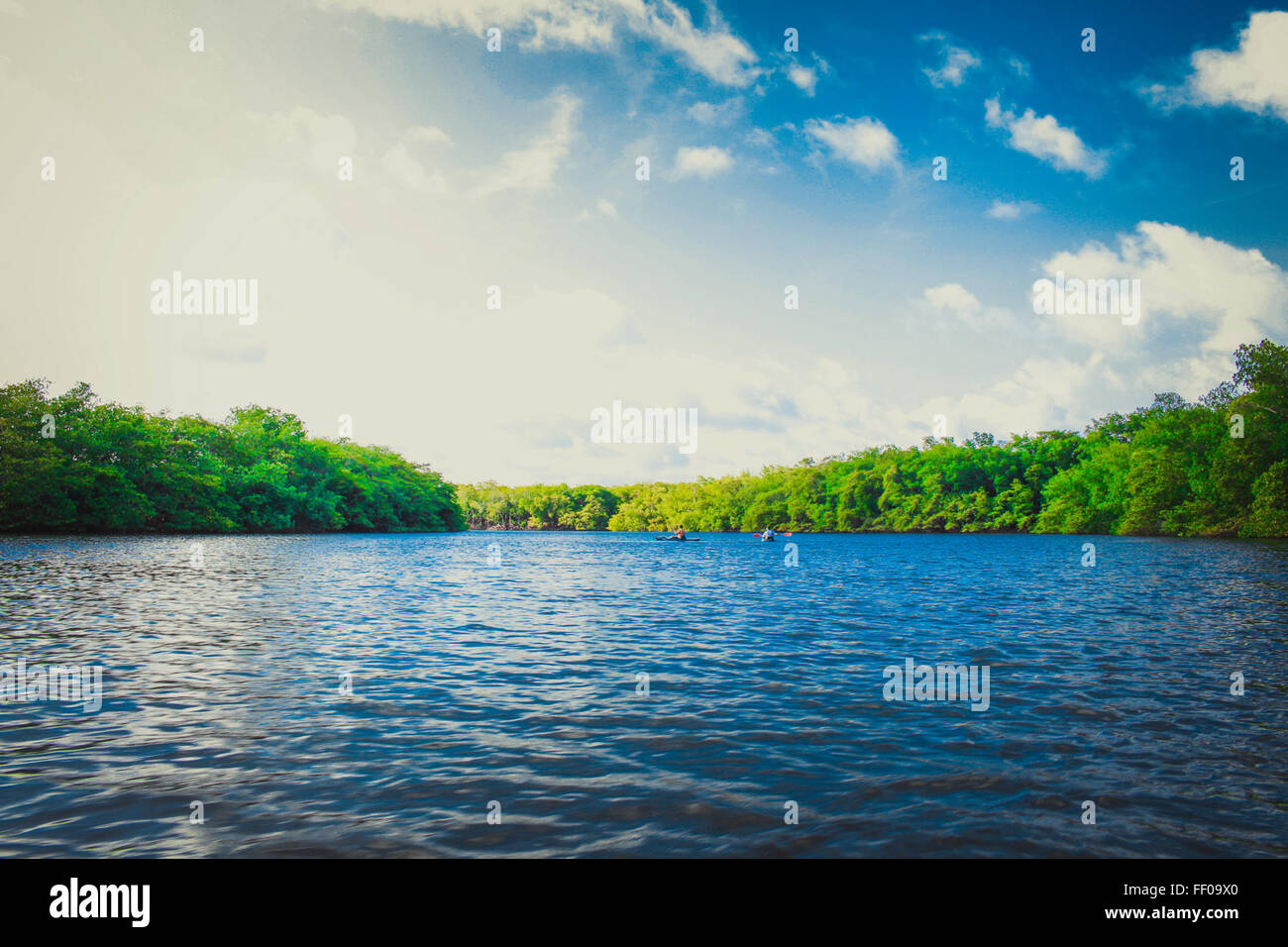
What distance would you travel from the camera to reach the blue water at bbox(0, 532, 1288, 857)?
691cm

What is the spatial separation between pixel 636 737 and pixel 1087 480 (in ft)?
427

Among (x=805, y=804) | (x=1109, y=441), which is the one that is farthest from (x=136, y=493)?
(x=1109, y=441)

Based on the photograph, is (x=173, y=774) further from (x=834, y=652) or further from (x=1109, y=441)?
(x=1109, y=441)

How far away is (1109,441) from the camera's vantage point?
12169cm

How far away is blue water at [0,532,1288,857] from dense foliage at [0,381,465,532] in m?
68.5

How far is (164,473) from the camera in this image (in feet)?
293

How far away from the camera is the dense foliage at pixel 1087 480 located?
3091 inches

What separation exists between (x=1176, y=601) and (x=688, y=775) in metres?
28.0
